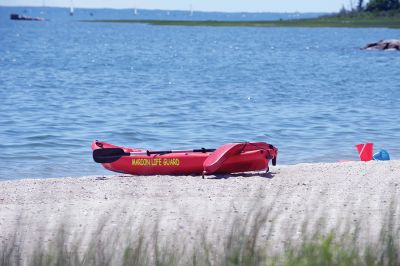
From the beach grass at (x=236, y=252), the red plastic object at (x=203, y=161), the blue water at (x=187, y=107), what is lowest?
the blue water at (x=187, y=107)

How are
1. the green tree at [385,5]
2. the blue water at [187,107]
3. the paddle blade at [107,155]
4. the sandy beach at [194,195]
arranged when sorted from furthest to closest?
the green tree at [385,5] → the blue water at [187,107] → the paddle blade at [107,155] → the sandy beach at [194,195]

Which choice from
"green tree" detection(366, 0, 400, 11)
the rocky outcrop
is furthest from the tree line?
the rocky outcrop

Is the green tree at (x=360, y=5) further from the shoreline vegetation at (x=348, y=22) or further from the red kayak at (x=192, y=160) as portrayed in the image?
the red kayak at (x=192, y=160)

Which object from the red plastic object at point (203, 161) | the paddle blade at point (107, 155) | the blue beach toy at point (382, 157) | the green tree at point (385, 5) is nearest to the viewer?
the red plastic object at point (203, 161)

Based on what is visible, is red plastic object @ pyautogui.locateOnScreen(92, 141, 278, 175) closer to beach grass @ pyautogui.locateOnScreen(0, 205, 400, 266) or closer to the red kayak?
the red kayak

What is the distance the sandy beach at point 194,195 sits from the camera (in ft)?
30.1

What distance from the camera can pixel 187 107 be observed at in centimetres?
2573

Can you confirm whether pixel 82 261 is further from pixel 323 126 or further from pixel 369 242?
pixel 323 126

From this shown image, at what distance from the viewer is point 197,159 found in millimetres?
13242

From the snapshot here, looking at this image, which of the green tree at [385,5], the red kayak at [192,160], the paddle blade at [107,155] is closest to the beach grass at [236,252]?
the red kayak at [192,160]

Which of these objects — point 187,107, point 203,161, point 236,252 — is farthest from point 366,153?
point 187,107

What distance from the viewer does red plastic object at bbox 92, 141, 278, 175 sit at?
1291 cm

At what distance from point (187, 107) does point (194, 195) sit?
1450cm

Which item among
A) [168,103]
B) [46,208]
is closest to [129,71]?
[168,103]
